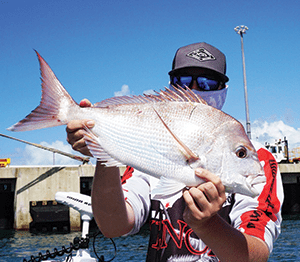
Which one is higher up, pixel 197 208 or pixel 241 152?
pixel 241 152

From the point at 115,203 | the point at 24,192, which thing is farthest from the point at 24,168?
the point at 115,203

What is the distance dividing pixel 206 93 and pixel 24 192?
17656 mm

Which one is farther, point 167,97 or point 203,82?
point 203,82

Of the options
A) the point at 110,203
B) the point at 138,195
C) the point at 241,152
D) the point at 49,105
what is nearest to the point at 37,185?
the point at 138,195

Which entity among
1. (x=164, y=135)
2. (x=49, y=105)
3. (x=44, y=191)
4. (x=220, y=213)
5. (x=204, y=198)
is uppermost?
(x=49, y=105)

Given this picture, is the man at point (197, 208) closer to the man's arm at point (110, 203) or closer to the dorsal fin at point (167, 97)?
the man's arm at point (110, 203)

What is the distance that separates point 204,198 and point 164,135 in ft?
1.42

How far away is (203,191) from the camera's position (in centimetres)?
177

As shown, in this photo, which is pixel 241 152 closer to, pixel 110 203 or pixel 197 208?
pixel 197 208

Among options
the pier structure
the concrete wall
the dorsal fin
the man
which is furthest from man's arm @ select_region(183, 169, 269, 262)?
the concrete wall

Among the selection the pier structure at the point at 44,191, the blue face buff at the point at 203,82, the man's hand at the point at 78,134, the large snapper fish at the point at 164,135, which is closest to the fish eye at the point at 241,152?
the large snapper fish at the point at 164,135

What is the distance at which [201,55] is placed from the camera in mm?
3041

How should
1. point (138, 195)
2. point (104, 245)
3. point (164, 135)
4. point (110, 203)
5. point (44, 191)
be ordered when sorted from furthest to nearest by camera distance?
point (44, 191) → point (104, 245) → point (138, 195) → point (110, 203) → point (164, 135)

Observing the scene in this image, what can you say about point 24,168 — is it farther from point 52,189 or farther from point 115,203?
point 115,203
